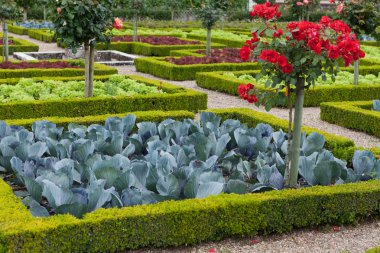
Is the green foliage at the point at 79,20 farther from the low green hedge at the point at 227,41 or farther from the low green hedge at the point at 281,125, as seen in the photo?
the low green hedge at the point at 227,41

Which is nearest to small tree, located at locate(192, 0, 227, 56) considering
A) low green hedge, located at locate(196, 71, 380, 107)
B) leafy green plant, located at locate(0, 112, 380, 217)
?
low green hedge, located at locate(196, 71, 380, 107)

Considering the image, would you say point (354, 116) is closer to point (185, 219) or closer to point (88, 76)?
point (88, 76)

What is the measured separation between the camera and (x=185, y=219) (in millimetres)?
5215

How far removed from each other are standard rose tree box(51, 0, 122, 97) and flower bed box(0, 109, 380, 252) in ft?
17.6

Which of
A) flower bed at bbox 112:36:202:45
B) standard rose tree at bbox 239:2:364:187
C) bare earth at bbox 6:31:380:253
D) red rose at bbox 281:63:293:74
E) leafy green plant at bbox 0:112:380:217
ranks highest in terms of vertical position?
standard rose tree at bbox 239:2:364:187

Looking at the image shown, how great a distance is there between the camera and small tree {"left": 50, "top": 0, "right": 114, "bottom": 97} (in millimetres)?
10641

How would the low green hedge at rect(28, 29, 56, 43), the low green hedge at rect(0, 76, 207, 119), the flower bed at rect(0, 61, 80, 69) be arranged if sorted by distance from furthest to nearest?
the low green hedge at rect(28, 29, 56, 43) < the flower bed at rect(0, 61, 80, 69) < the low green hedge at rect(0, 76, 207, 119)

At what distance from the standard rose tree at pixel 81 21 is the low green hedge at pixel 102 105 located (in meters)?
0.61

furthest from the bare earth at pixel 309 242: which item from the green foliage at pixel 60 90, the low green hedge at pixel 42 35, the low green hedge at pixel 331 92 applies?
the low green hedge at pixel 42 35

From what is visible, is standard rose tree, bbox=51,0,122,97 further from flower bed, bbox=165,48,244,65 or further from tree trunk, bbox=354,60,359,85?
flower bed, bbox=165,48,244,65

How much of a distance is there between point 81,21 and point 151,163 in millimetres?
5031

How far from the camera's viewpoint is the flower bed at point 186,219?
478 centimetres

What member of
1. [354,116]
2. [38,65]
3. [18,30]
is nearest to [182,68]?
[38,65]

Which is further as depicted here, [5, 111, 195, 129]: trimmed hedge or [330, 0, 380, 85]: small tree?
[330, 0, 380, 85]: small tree
